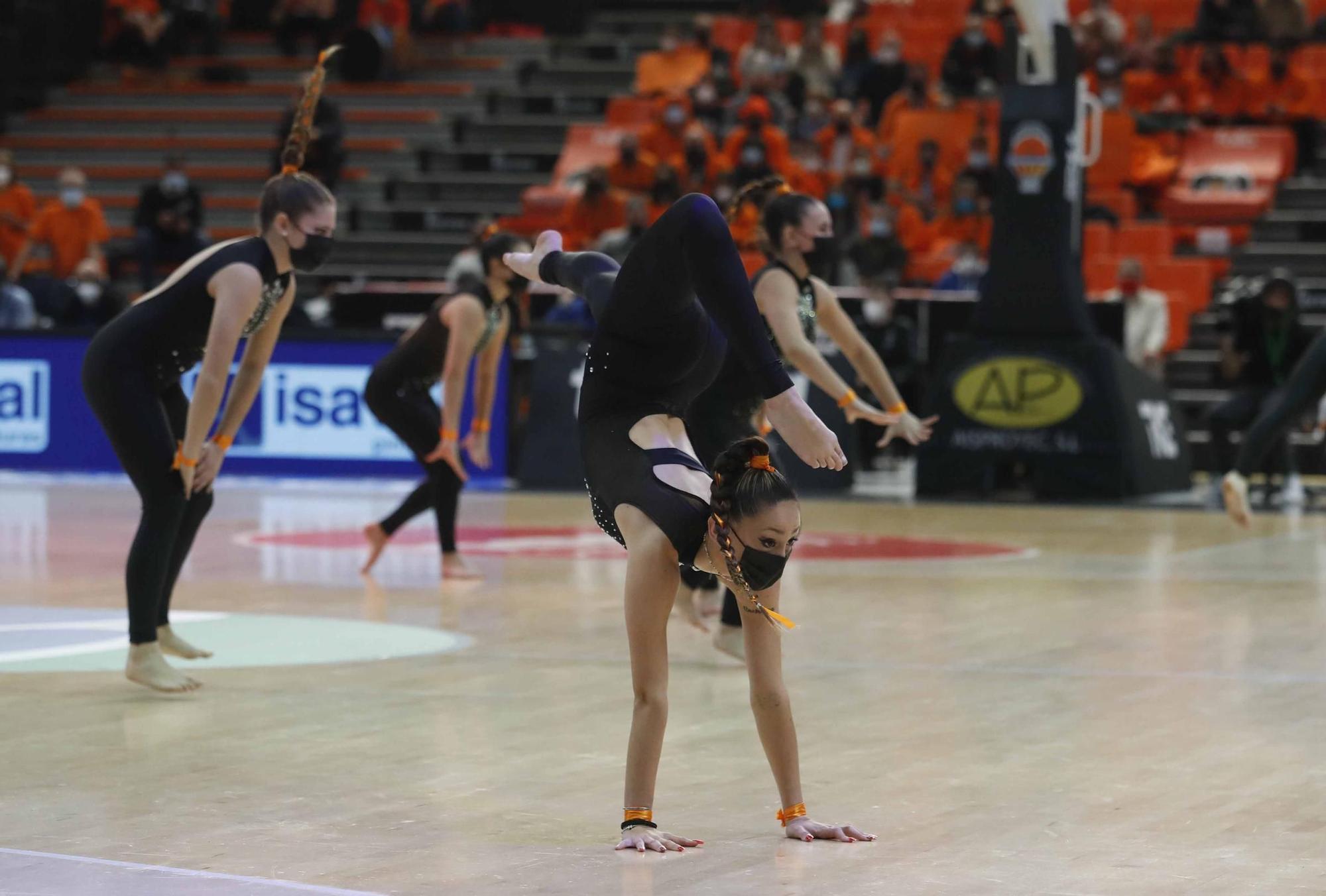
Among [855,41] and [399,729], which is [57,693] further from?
[855,41]

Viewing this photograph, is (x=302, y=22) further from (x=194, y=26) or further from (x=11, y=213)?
(x=11, y=213)

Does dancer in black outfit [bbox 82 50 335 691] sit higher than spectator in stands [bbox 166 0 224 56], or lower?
lower

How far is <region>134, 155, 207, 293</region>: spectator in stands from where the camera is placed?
22.5 metres

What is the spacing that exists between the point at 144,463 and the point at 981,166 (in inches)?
591

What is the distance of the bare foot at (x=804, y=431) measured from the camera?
194 inches

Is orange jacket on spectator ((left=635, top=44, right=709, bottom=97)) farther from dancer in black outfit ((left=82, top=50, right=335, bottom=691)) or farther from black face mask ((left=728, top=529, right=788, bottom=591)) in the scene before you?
black face mask ((left=728, top=529, right=788, bottom=591))

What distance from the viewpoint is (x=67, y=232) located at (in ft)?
73.7

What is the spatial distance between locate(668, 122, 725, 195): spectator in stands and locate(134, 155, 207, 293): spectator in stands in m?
5.16

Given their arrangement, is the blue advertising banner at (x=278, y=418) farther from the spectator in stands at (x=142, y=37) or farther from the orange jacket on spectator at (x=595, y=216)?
the spectator in stands at (x=142, y=37)

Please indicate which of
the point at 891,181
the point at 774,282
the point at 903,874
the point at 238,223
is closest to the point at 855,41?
the point at 891,181

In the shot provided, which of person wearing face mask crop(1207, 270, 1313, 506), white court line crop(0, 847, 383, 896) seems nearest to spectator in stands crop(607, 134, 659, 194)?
person wearing face mask crop(1207, 270, 1313, 506)

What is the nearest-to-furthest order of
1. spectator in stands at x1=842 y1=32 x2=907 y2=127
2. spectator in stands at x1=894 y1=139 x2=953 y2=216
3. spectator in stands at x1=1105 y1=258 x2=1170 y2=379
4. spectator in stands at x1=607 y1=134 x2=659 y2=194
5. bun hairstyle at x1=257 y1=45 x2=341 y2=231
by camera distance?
bun hairstyle at x1=257 y1=45 x2=341 y2=231 < spectator in stands at x1=1105 y1=258 x2=1170 y2=379 < spectator in stands at x1=894 y1=139 x2=953 y2=216 < spectator in stands at x1=607 y1=134 x2=659 y2=194 < spectator in stands at x1=842 y1=32 x2=907 y2=127

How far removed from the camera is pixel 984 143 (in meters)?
21.5

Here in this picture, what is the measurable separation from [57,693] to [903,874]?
377 centimetres
